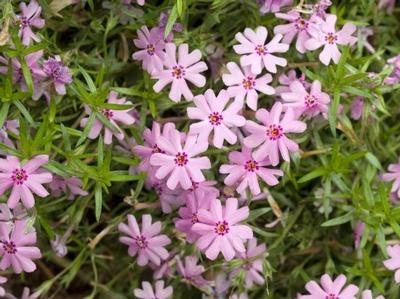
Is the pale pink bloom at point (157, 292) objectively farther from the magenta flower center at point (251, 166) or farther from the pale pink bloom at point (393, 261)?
the pale pink bloom at point (393, 261)

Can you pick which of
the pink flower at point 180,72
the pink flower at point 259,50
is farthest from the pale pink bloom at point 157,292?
the pink flower at point 259,50

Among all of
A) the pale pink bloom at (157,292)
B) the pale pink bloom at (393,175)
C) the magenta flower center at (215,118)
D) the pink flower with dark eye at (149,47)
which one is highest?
the pink flower with dark eye at (149,47)

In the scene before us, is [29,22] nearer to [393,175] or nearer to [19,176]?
[19,176]

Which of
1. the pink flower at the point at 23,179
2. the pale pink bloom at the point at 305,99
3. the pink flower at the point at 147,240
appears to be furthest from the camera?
the pink flower at the point at 147,240

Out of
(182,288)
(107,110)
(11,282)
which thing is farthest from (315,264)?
(11,282)

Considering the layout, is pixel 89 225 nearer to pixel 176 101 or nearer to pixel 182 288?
pixel 182 288

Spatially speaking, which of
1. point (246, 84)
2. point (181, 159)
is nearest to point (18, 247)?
point (181, 159)

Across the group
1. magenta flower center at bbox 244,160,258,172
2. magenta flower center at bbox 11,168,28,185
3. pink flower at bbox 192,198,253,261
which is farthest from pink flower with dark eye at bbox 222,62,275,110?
magenta flower center at bbox 11,168,28,185
